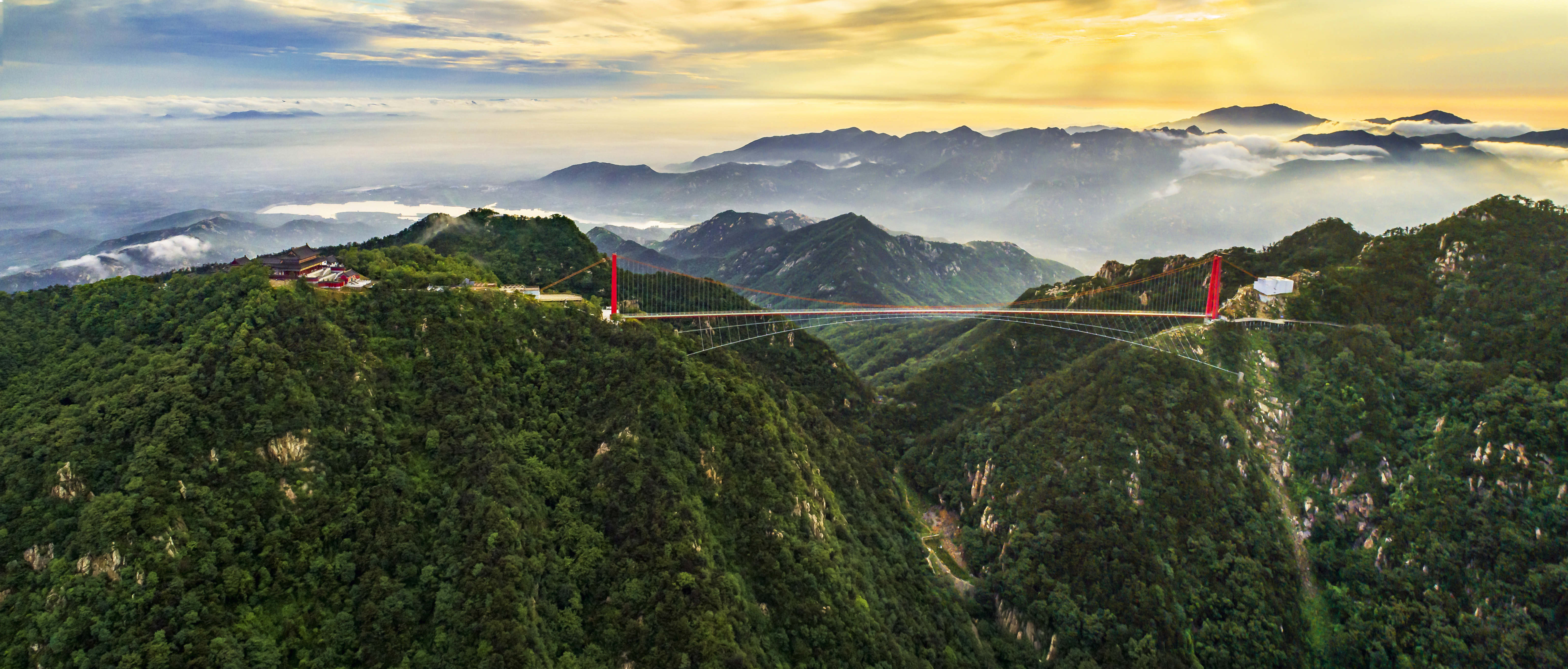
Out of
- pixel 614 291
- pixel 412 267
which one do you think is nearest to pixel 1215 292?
pixel 614 291

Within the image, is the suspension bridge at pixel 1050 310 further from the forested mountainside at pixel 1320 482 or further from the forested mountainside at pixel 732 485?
the forested mountainside at pixel 1320 482

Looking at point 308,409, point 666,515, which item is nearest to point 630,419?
point 666,515

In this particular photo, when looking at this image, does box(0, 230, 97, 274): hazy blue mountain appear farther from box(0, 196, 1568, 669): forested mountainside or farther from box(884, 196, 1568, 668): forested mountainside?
box(884, 196, 1568, 668): forested mountainside

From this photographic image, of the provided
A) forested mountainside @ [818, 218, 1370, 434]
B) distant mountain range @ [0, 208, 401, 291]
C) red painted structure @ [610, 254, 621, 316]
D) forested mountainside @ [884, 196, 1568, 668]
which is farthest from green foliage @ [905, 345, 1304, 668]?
distant mountain range @ [0, 208, 401, 291]

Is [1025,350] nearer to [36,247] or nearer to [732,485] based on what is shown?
[732,485]

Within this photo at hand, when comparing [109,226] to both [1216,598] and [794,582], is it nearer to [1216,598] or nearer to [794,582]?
[794,582]
